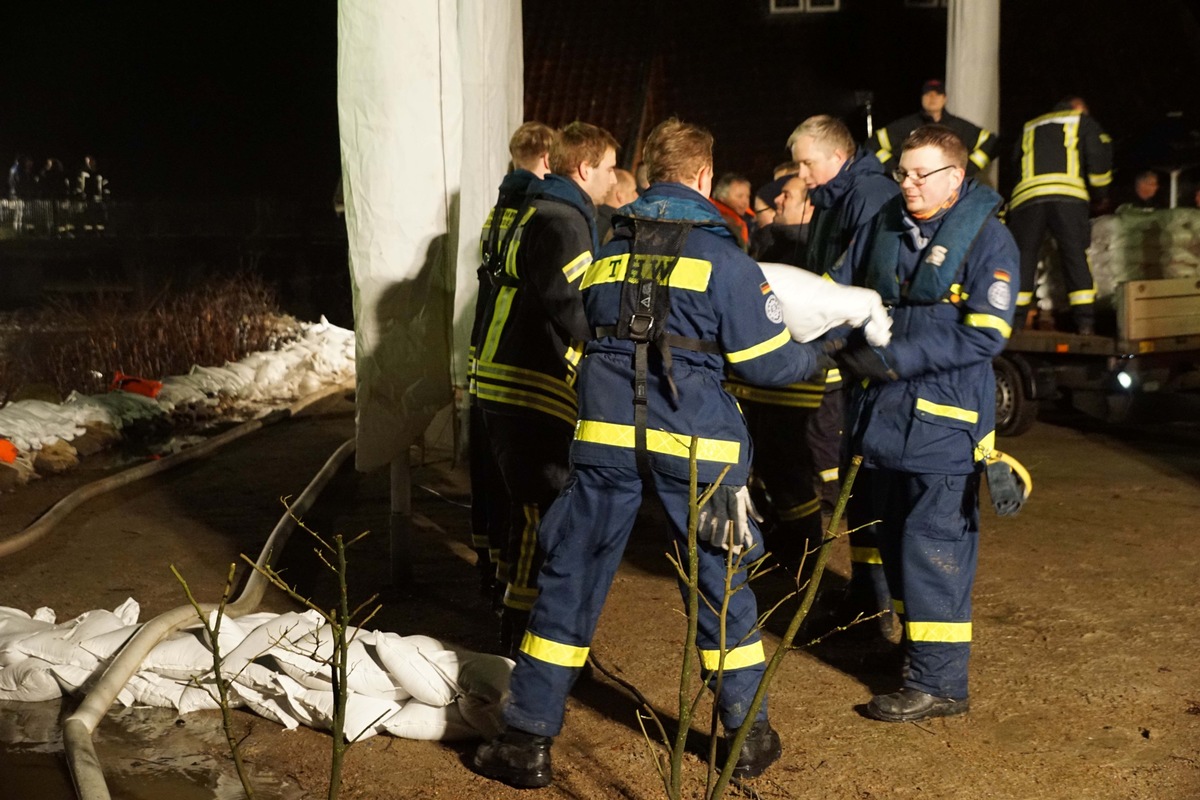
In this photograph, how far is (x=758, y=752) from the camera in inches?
157

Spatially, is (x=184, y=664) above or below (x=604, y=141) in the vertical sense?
below

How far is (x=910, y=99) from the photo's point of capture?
58.8 feet

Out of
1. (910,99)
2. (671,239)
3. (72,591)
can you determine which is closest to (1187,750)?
(671,239)

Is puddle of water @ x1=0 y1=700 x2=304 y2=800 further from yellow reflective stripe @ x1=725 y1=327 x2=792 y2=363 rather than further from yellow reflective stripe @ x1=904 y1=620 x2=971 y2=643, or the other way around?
yellow reflective stripe @ x1=904 y1=620 x2=971 y2=643

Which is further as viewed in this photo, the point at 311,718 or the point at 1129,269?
the point at 1129,269

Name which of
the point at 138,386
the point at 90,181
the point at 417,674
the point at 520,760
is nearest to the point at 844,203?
the point at 417,674

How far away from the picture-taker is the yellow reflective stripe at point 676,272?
12.7 feet

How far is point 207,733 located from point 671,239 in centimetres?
232

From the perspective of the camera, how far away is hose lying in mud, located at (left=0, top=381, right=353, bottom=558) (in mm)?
6805

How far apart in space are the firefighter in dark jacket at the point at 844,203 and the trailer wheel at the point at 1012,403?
4.28 metres

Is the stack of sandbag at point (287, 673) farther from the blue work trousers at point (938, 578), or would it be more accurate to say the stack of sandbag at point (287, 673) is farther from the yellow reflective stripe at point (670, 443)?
the blue work trousers at point (938, 578)

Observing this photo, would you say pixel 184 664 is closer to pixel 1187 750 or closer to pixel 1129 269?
pixel 1187 750

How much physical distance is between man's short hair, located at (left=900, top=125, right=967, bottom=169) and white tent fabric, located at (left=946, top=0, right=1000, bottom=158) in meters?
6.35

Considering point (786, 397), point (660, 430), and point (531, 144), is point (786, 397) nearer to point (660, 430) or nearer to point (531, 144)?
point (531, 144)
